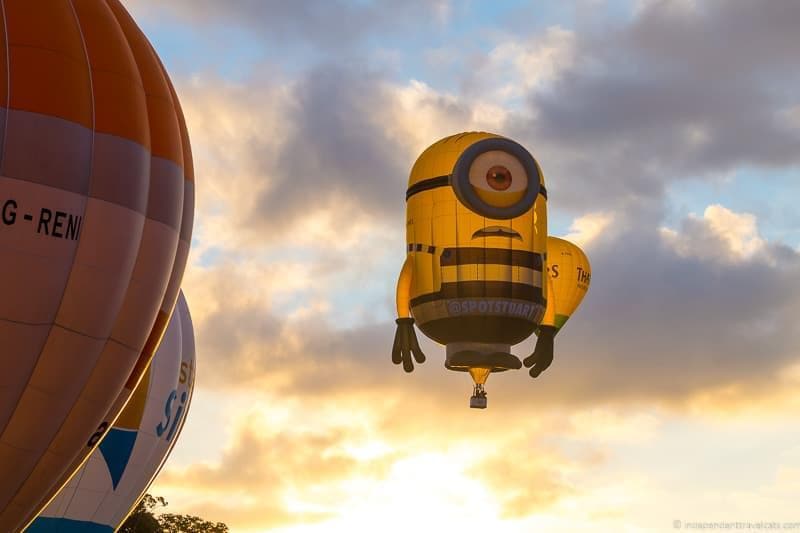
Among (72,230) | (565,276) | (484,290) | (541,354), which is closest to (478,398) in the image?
(541,354)

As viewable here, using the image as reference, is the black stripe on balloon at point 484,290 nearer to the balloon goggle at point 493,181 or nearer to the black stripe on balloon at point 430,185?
the balloon goggle at point 493,181

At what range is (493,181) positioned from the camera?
133 feet

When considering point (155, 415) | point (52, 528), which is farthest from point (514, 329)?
point (52, 528)

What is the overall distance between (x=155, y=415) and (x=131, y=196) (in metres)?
10.6

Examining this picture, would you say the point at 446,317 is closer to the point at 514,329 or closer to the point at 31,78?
the point at 514,329

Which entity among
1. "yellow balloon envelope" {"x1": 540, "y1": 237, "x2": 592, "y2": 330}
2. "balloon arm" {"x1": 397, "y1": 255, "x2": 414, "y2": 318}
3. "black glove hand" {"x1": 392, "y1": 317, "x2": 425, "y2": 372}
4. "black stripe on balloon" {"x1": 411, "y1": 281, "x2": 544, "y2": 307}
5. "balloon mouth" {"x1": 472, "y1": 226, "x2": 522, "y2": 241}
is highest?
"yellow balloon envelope" {"x1": 540, "y1": 237, "x2": 592, "y2": 330}

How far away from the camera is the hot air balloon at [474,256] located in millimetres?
39875

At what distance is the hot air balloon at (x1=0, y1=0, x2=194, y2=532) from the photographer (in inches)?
742

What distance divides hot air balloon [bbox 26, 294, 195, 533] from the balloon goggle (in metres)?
11.2

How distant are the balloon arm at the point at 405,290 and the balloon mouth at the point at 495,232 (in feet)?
7.46

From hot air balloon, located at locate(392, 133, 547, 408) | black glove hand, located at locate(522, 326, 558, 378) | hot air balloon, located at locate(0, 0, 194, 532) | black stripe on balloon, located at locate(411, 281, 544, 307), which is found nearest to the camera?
hot air balloon, located at locate(0, 0, 194, 532)

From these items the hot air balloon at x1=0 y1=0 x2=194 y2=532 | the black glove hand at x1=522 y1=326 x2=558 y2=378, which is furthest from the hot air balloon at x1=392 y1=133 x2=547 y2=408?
the hot air balloon at x1=0 y1=0 x2=194 y2=532

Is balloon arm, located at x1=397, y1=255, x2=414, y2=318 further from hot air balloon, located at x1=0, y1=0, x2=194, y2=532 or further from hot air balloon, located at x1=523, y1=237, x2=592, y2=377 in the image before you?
hot air balloon, located at x1=0, y1=0, x2=194, y2=532

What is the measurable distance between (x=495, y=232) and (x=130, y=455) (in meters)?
14.1
